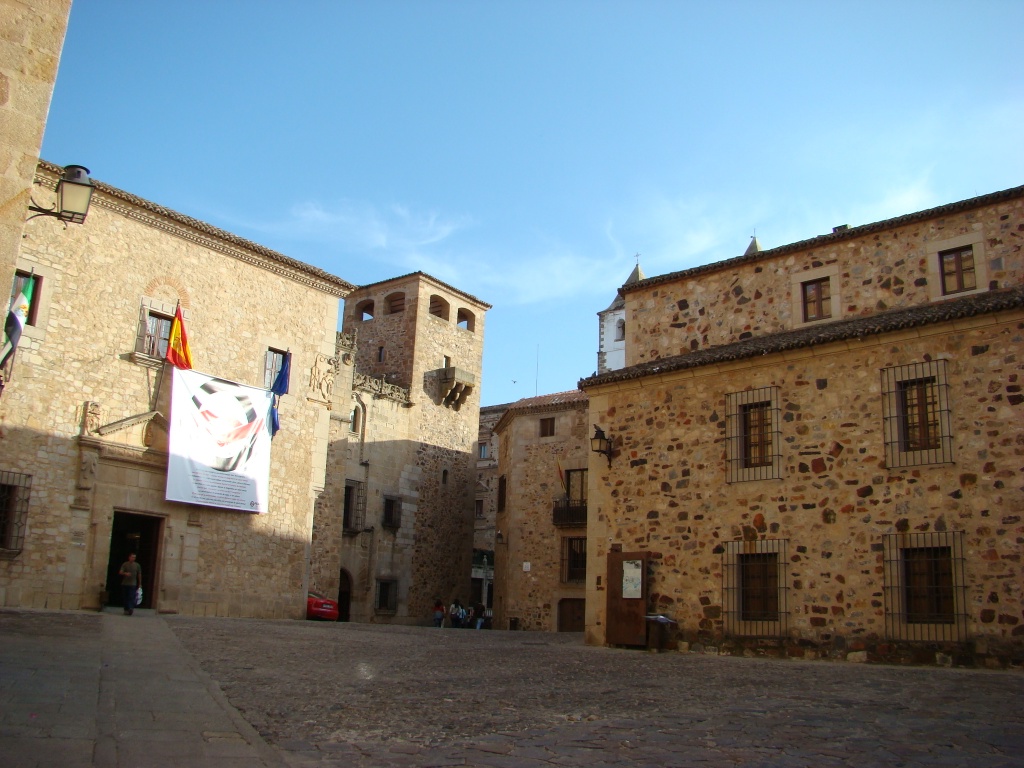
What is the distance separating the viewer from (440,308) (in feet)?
122

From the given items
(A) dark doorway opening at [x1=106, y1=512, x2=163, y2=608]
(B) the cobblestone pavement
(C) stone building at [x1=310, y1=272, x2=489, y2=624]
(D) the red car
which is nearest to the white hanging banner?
(A) dark doorway opening at [x1=106, y1=512, x2=163, y2=608]

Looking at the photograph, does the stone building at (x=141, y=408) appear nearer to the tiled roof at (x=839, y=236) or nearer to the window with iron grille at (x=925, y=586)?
the tiled roof at (x=839, y=236)

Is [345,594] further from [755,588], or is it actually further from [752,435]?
[752,435]

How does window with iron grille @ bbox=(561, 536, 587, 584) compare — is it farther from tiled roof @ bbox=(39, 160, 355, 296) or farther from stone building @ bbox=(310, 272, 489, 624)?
tiled roof @ bbox=(39, 160, 355, 296)

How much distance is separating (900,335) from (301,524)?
15.0m

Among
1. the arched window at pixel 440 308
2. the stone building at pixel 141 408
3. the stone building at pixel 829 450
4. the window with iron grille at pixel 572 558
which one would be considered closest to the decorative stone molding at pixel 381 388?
the arched window at pixel 440 308

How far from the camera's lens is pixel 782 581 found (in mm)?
14812

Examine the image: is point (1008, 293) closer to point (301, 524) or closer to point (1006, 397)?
point (1006, 397)

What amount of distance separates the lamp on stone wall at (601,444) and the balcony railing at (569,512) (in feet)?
43.6

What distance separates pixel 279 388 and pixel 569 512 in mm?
12132

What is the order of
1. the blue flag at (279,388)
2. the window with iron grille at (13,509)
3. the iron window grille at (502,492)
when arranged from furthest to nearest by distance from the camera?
the iron window grille at (502,492) → the blue flag at (279,388) → the window with iron grille at (13,509)

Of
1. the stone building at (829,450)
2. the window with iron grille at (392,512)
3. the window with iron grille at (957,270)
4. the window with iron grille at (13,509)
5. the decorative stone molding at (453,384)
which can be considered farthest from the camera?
the decorative stone molding at (453,384)

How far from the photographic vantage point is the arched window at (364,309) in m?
37.5

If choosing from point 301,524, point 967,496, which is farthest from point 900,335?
point 301,524
